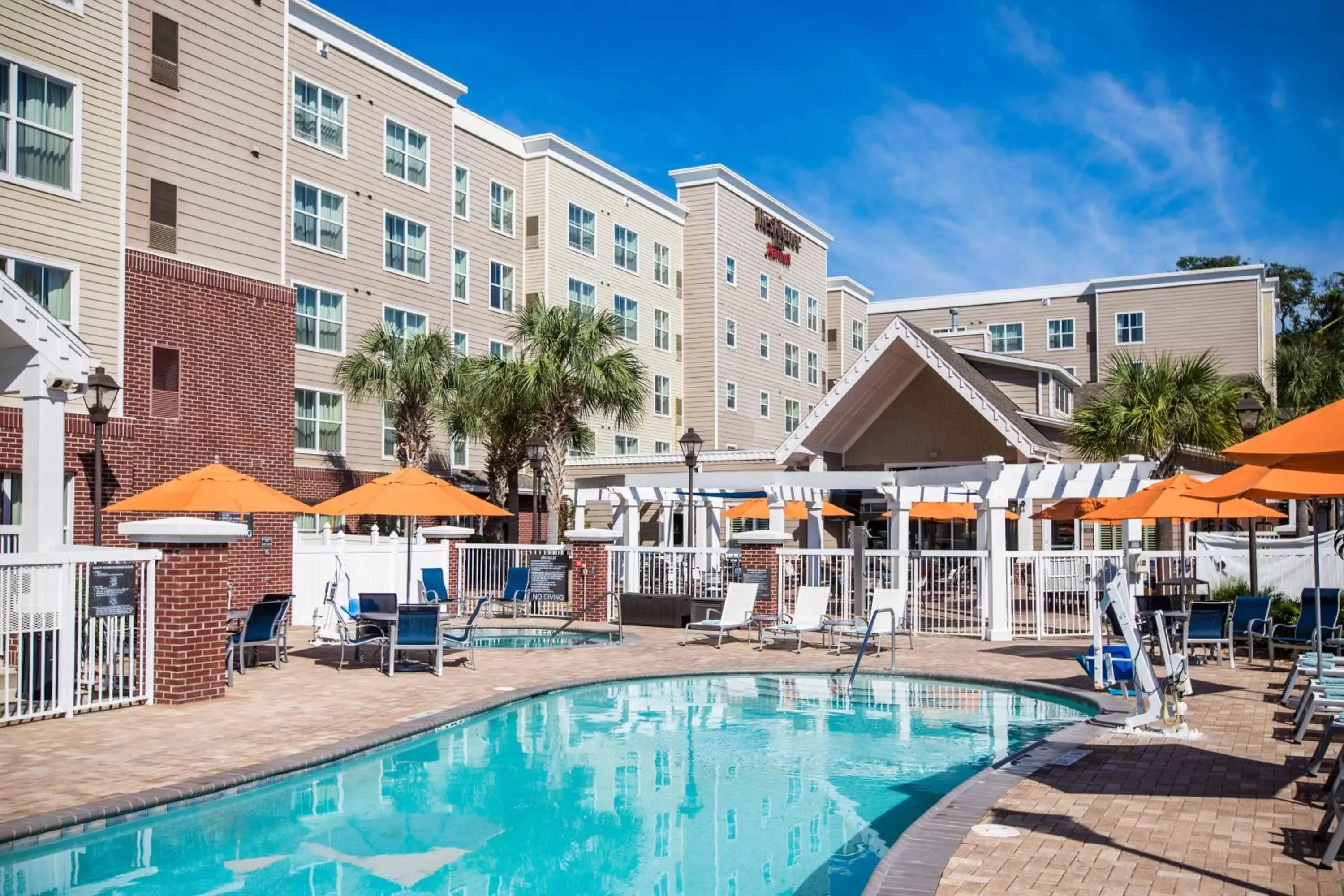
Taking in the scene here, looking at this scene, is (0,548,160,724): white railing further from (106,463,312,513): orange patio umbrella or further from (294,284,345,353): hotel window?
(294,284,345,353): hotel window

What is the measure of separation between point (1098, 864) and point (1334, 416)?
2885mm

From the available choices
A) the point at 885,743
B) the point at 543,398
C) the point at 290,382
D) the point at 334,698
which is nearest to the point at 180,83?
the point at 290,382

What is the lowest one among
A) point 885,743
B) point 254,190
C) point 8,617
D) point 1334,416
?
point 885,743

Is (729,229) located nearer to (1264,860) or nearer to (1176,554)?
(1176,554)

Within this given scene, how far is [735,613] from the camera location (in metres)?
18.7

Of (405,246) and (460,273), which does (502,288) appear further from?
(405,246)

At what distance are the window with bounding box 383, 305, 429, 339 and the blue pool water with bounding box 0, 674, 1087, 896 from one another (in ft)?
72.4

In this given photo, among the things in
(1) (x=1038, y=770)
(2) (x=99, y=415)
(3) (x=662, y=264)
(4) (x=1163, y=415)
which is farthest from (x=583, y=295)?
(1) (x=1038, y=770)

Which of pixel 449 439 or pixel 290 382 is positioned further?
pixel 449 439

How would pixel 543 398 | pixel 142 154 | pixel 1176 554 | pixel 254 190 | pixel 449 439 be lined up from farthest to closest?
pixel 449 439 → pixel 543 398 → pixel 254 190 → pixel 142 154 → pixel 1176 554

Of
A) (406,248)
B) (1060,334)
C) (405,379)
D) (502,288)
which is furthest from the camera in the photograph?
(1060,334)

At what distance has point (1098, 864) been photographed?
6.11 meters

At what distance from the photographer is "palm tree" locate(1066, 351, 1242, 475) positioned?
24.2 meters

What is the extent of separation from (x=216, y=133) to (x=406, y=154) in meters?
9.34
